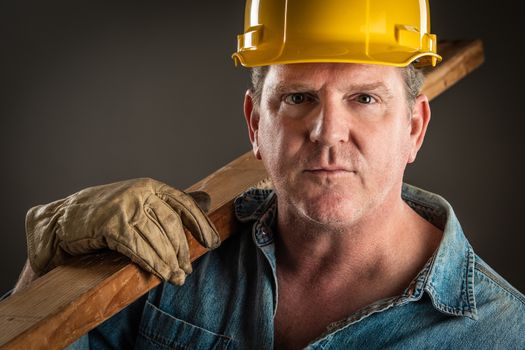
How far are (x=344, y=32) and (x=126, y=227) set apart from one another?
774mm

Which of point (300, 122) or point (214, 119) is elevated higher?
point (300, 122)

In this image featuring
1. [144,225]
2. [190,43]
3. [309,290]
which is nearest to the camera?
[144,225]

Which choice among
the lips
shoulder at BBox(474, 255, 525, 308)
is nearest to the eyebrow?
the lips

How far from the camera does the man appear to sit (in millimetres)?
2283

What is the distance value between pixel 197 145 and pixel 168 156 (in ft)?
0.56

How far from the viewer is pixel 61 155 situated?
15.4 feet

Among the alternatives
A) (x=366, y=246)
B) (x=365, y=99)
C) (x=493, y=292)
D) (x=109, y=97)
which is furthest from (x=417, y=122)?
(x=109, y=97)

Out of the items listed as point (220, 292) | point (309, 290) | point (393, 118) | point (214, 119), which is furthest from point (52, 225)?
point (214, 119)

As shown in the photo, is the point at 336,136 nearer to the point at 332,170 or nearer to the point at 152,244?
the point at 332,170

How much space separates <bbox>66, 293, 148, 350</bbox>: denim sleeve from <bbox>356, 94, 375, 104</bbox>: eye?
913 millimetres

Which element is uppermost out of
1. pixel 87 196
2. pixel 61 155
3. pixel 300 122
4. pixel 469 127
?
pixel 300 122

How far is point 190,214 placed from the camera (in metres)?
2.35

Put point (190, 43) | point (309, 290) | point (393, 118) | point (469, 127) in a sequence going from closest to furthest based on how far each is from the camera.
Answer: point (393, 118) → point (309, 290) → point (469, 127) → point (190, 43)

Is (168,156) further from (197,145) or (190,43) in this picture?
(190,43)
